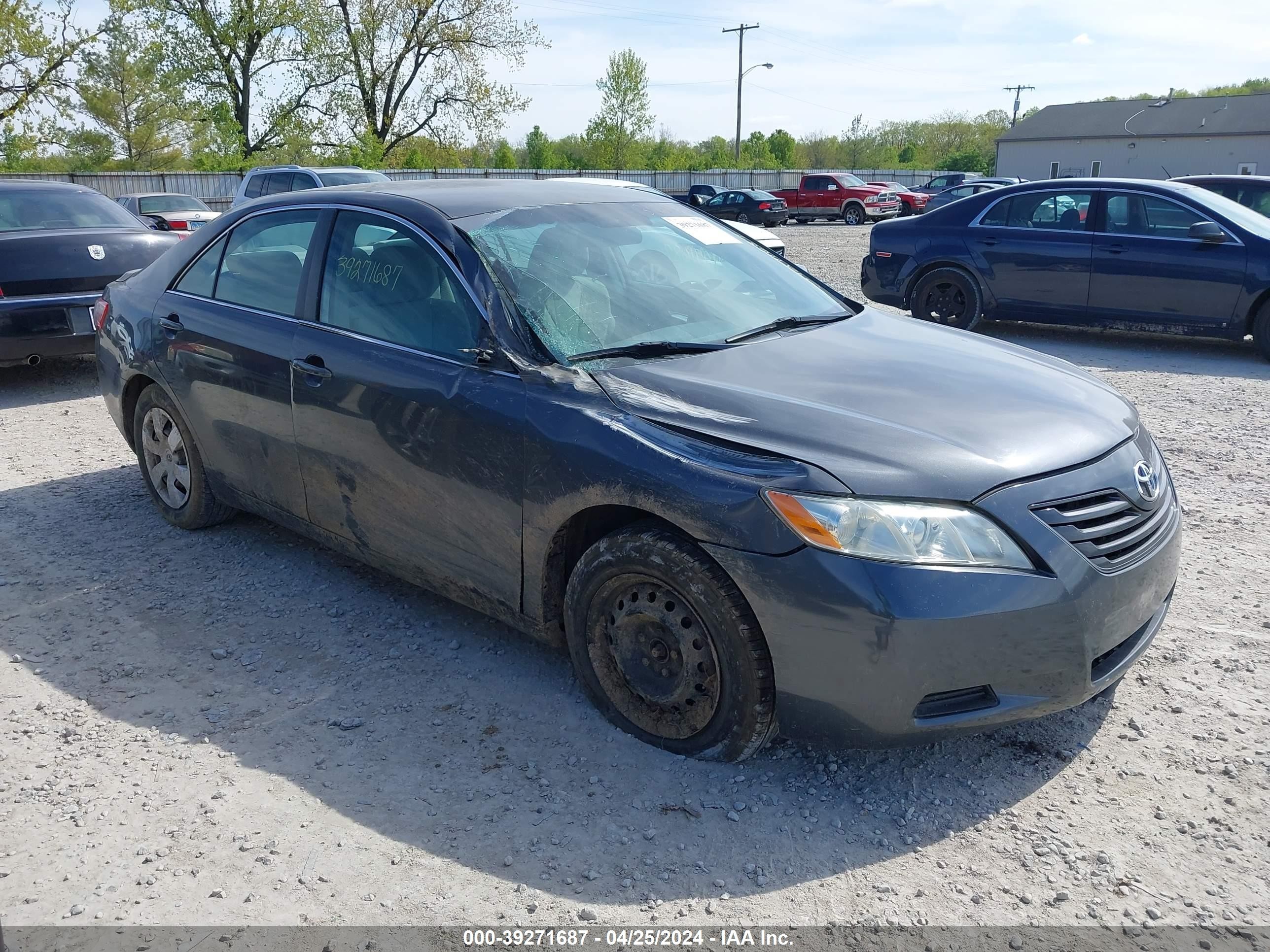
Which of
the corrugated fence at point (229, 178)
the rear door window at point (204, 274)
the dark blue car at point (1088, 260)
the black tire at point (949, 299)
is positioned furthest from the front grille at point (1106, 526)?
the corrugated fence at point (229, 178)

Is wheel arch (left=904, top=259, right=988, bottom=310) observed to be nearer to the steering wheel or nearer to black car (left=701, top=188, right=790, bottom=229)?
the steering wheel

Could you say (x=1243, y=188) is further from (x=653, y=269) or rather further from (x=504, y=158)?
(x=504, y=158)

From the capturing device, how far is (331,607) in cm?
410

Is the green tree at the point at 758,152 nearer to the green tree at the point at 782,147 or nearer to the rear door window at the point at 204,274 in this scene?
the green tree at the point at 782,147

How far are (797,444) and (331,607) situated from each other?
228 cm

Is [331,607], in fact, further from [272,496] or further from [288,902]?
[288,902]

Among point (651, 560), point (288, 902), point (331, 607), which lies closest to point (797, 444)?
point (651, 560)

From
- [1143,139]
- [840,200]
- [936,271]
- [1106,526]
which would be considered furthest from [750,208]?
[1143,139]

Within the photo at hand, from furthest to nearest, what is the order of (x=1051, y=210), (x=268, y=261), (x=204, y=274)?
(x=1051, y=210), (x=204, y=274), (x=268, y=261)

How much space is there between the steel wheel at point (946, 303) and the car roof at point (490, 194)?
22.0 feet

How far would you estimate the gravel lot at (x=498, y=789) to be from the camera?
8.04ft

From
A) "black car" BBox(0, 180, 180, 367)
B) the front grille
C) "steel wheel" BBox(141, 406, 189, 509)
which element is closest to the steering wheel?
the front grille

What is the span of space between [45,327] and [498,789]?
249 inches

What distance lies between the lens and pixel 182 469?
15.5 ft
